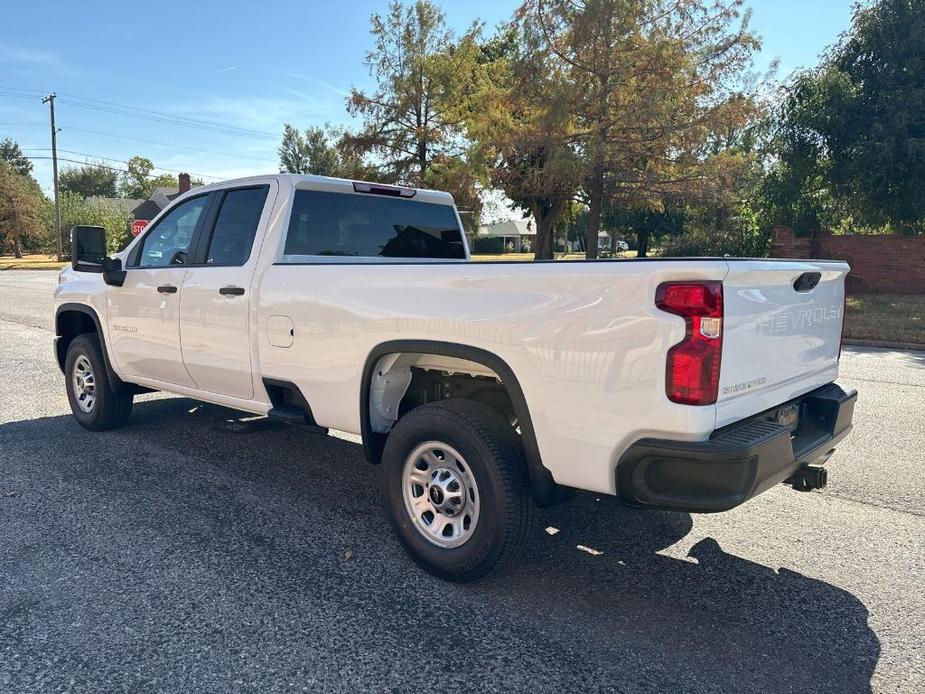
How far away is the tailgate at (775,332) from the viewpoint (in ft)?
9.05

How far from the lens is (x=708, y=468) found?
2654mm

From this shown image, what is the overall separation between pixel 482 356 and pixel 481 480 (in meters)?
0.57

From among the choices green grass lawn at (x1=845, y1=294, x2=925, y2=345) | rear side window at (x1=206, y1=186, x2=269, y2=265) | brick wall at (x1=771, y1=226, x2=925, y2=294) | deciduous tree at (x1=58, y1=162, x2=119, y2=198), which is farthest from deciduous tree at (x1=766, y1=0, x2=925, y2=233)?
deciduous tree at (x1=58, y1=162, x2=119, y2=198)

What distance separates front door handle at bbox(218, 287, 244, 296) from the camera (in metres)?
4.40

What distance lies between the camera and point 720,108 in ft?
54.0

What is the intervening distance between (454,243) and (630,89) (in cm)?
1258

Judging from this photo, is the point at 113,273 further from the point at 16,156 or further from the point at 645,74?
the point at 16,156

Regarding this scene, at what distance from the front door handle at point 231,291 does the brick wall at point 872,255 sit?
17688mm

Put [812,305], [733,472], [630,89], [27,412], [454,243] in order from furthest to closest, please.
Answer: [630,89] → [27,412] → [454,243] → [812,305] → [733,472]

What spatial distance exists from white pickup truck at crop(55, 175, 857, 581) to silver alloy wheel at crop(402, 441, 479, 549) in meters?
0.01

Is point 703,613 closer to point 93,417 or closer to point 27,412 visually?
point 93,417

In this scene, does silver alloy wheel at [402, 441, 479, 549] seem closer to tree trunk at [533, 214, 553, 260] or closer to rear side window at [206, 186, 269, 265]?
rear side window at [206, 186, 269, 265]

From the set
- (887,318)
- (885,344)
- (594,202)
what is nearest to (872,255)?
(887,318)

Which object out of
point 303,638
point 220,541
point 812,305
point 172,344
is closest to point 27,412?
point 172,344
